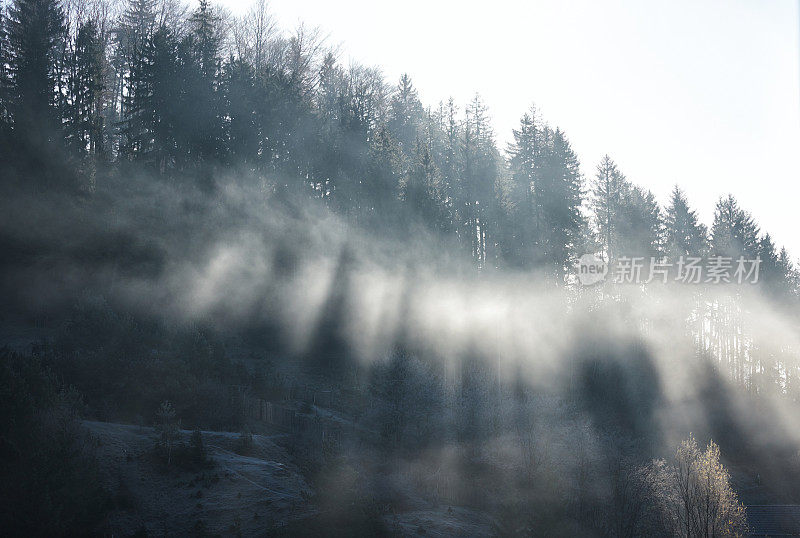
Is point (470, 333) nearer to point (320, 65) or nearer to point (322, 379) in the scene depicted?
point (322, 379)

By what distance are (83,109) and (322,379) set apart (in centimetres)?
2373

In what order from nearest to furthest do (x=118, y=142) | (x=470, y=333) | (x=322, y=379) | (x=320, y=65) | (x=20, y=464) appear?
1. (x=20, y=464)
2. (x=322, y=379)
3. (x=470, y=333)
4. (x=118, y=142)
5. (x=320, y=65)

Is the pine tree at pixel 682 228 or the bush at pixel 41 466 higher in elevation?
the pine tree at pixel 682 228

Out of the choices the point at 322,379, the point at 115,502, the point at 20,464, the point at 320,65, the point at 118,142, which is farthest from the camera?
the point at 320,65

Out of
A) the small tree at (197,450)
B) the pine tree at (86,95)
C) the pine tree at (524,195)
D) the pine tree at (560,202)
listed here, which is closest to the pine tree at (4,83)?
the pine tree at (86,95)

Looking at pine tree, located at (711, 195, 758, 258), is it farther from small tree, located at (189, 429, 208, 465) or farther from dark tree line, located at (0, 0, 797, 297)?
small tree, located at (189, 429, 208, 465)

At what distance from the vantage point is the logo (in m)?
49.5

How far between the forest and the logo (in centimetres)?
85

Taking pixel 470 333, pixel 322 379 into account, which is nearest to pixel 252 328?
pixel 322 379

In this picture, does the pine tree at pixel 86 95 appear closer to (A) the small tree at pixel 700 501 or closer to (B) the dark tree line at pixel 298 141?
(B) the dark tree line at pixel 298 141

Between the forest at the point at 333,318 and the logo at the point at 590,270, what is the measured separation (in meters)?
0.85

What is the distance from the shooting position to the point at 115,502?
54.6 feet

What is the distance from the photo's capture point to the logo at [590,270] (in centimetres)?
4953

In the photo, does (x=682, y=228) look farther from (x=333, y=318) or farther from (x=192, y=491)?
(x=192, y=491)
